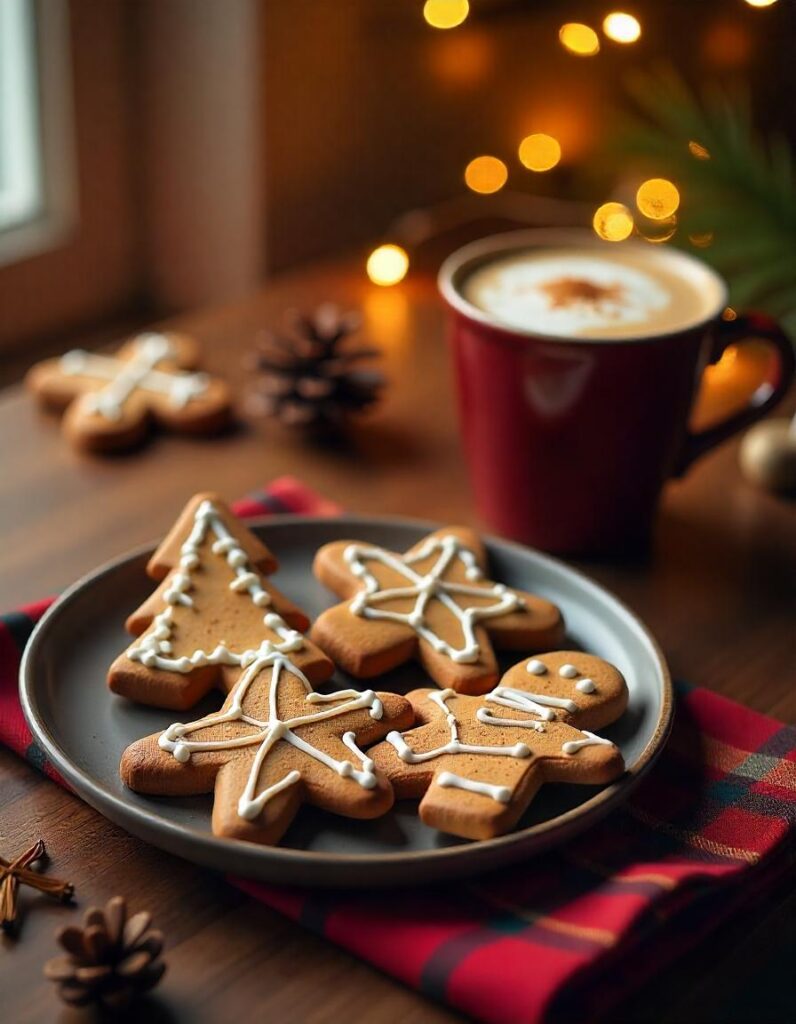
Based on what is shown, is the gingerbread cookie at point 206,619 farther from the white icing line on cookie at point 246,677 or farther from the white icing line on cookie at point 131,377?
the white icing line on cookie at point 131,377

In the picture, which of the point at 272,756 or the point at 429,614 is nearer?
the point at 272,756

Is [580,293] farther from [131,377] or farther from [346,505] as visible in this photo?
[131,377]

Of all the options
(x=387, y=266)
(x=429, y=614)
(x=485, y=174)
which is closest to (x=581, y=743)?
(x=429, y=614)

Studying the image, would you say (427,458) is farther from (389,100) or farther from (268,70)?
(389,100)

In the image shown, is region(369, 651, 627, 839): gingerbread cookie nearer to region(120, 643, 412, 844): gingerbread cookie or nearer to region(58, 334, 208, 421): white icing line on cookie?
region(120, 643, 412, 844): gingerbread cookie

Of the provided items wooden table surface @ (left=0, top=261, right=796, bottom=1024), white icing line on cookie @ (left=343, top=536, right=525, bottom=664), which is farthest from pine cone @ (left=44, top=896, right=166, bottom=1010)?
white icing line on cookie @ (left=343, top=536, right=525, bottom=664)

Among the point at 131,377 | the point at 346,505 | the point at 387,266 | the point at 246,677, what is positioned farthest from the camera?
the point at 387,266
